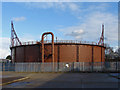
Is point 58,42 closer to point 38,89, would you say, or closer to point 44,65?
point 44,65

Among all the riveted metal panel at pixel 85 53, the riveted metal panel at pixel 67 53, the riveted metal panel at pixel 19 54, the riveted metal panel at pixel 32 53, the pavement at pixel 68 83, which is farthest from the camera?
the riveted metal panel at pixel 19 54

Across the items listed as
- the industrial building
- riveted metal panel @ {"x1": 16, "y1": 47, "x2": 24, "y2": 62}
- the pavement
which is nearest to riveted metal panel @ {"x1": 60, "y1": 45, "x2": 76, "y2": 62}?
the industrial building

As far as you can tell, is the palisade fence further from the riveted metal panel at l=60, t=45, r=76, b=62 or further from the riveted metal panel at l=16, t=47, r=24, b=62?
the riveted metal panel at l=16, t=47, r=24, b=62

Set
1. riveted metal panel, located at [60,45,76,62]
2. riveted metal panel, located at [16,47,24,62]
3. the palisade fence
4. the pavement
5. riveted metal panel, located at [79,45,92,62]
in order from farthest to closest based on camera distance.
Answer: riveted metal panel, located at [16,47,24,62], riveted metal panel, located at [79,45,92,62], riveted metal panel, located at [60,45,76,62], the palisade fence, the pavement

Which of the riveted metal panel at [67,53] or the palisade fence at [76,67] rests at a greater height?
the riveted metal panel at [67,53]

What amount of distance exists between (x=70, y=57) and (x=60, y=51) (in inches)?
101

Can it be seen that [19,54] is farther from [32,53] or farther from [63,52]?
[63,52]

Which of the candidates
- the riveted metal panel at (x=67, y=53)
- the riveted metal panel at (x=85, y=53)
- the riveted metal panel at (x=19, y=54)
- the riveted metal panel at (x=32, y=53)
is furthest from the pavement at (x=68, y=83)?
the riveted metal panel at (x=19, y=54)

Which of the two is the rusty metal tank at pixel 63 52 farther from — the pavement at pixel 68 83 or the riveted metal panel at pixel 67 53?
the pavement at pixel 68 83

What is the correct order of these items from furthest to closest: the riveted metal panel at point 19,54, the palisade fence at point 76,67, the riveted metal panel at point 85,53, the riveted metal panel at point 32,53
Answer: the riveted metal panel at point 19,54 < the riveted metal panel at point 32,53 < the riveted metal panel at point 85,53 < the palisade fence at point 76,67

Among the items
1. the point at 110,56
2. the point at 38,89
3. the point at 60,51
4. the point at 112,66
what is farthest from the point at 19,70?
the point at 110,56

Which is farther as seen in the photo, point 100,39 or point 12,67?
point 100,39

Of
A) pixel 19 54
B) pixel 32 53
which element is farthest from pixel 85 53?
pixel 19 54

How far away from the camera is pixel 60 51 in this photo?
1377 inches
